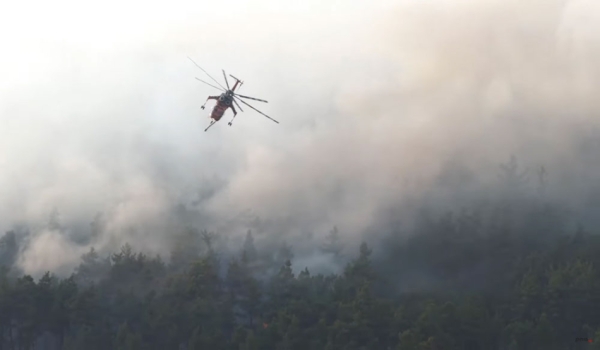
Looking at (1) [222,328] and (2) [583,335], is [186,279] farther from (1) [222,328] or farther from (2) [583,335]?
(2) [583,335]

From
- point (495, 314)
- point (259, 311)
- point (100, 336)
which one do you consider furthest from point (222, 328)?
point (495, 314)

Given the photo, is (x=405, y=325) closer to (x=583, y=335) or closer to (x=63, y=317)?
(x=583, y=335)

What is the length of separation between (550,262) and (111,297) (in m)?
80.2

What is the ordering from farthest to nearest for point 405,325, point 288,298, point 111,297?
point 111,297 → point 288,298 → point 405,325

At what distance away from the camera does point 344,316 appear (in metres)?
131

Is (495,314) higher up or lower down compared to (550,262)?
lower down

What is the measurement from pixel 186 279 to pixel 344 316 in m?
38.2

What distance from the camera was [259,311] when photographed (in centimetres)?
15075

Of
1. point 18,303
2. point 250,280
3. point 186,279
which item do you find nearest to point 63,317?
point 18,303

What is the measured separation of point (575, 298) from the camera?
137250 mm

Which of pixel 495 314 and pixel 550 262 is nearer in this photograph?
pixel 495 314

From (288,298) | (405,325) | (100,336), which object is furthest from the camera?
(288,298)

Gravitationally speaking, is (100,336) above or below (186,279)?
below

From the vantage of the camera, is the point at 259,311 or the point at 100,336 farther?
the point at 259,311
